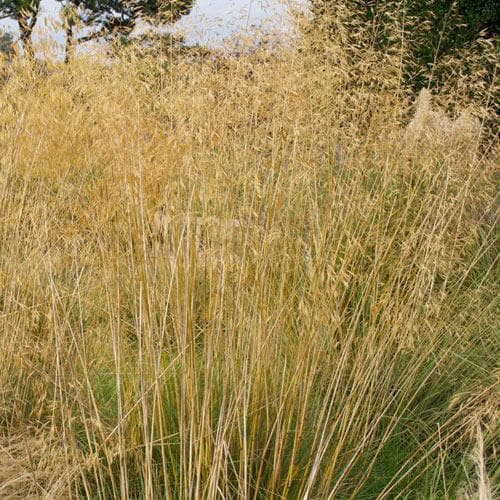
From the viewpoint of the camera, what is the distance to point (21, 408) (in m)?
2.35

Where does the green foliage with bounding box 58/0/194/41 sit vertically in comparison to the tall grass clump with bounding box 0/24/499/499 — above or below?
above

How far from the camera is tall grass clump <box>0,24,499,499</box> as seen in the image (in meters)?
1.69

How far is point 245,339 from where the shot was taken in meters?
1.88

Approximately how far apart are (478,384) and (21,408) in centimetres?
157

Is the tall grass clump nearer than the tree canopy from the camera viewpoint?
Yes

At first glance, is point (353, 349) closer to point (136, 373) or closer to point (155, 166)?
point (136, 373)

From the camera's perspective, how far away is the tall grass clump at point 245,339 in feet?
5.54

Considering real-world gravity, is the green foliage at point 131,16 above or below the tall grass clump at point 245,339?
above

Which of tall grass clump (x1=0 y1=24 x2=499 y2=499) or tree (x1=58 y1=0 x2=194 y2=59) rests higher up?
tree (x1=58 y1=0 x2=194 y2=59)

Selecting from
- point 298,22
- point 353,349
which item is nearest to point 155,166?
point 298,22

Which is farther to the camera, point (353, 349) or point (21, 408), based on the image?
point (353, 349)

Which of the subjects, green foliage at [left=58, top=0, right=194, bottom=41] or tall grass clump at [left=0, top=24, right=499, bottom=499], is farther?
green foliage at [left=58, top=0, right=194, bottom=41]

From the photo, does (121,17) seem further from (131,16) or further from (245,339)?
(245,339)

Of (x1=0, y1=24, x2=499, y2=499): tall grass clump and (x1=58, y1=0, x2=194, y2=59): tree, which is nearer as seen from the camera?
(x1=0, y1=24, x2=499, y2=499): tall grass clump
